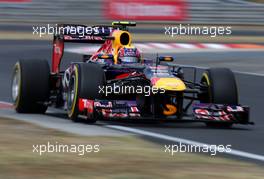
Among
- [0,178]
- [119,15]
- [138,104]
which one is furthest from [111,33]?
[119,15]

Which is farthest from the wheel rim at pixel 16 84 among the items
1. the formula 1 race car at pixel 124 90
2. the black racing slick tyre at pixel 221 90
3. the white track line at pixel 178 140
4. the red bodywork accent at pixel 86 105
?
the black racing slick tyre at pixel 221 90

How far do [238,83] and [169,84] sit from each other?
6731mm

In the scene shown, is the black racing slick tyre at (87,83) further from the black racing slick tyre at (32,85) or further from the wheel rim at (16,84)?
the wheel rim at (16,84)

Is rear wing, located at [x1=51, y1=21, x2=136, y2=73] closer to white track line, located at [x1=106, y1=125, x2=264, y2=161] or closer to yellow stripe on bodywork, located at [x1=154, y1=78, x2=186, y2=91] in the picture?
yellow stripe on bodywork, located at [x1=154, y1=78, x2=186, y2=91]

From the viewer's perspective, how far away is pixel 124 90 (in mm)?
11570

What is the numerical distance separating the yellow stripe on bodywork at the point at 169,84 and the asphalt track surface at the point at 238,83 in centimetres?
53

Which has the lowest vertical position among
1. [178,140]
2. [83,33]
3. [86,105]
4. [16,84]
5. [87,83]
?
[178,140]

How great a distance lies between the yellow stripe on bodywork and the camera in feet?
36.4

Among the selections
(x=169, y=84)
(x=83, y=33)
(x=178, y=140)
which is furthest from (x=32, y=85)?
(x=178, y=140)

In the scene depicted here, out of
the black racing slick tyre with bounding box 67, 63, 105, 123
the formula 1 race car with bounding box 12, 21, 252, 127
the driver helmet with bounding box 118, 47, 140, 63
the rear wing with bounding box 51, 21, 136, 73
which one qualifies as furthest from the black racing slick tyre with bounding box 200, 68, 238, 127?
the rear wing with bounding box 51, 21, 136, 73

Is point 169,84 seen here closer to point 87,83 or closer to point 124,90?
point 124,90

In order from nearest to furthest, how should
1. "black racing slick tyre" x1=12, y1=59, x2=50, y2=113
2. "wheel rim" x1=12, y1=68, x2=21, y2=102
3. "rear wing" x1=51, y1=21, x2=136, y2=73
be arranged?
"black racing slick tyre" x1=12, y1=59, x2=50, y2=113 < "wheel rim" x1=12, y1=68, x2=21, y2=102 < "rear wing" x1=51, y1=21, x2=136, y2=73

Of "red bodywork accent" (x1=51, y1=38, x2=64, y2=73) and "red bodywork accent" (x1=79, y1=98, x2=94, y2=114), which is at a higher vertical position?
"red bodywork accent" (x1=51, y1=38, x2=64, y2=73)

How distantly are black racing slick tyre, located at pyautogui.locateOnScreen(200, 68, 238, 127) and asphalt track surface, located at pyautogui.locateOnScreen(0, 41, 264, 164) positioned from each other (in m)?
0.37
